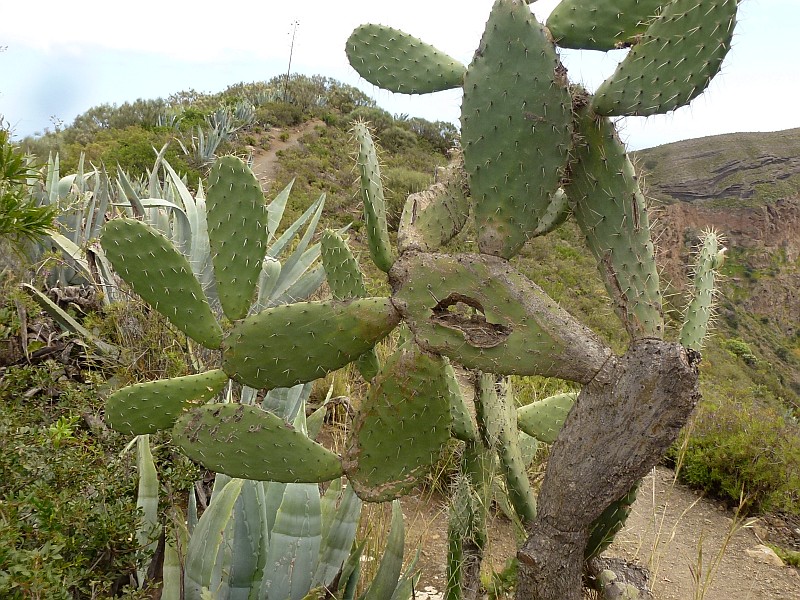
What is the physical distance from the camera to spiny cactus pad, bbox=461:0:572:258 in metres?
1.22

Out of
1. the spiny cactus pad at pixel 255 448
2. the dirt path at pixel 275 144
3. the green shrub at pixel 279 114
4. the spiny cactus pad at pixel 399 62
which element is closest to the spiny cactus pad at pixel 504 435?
the spiny cactus pad at pixel 255 448

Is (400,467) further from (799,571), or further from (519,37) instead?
(799,571)

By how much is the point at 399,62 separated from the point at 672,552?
3.14 m

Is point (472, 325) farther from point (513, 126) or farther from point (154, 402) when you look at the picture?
point (154, 402)

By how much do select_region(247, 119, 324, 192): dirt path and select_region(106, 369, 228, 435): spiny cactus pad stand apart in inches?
446

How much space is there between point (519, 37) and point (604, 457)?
0.94 meters

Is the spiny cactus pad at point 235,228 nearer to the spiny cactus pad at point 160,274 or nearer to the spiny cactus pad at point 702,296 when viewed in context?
the spiny cactus pad at point 160,274

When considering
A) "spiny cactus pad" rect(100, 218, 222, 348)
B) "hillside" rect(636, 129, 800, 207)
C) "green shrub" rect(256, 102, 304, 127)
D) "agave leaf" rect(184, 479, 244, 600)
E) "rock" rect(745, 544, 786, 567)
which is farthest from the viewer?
"hillside" rect(636, 129, 800, 207)

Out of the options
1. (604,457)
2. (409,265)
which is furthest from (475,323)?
(604,457)

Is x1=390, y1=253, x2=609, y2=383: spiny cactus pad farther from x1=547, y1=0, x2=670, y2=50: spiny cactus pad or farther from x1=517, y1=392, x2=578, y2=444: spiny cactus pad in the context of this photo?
x1=517, y1=392, x2=578, y2=444: spiny cactus pad

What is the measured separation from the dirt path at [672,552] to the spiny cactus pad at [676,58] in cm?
206

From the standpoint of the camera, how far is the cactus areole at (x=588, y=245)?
3.91ft

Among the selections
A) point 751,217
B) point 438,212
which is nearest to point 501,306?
point 438,212

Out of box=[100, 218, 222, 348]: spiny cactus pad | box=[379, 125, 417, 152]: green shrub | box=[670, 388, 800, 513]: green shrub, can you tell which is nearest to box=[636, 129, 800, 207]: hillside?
box=[379, 125, 417, 152]: green shrub
